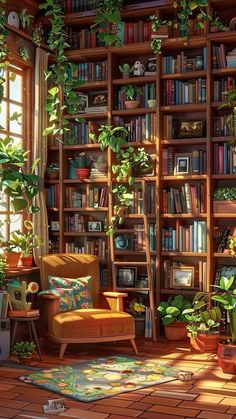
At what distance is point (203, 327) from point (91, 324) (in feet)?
3.73

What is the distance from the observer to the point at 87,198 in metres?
6.85

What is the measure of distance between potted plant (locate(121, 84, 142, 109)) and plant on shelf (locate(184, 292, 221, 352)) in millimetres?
2131

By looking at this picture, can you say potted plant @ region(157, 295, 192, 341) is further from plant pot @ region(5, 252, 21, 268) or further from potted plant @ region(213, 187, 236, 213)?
plant pot @ region(5, 252, 21, 268)

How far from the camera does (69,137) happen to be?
686 centimetres

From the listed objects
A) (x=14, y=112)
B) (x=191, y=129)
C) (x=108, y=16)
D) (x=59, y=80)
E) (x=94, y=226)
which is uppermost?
(x=108, y=16)

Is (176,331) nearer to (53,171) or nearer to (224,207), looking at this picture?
(224,207)

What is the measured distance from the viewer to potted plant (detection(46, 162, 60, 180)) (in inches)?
273

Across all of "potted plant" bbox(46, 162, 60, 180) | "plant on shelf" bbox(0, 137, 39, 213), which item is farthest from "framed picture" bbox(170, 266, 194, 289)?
"plant on shelf" bbox(0, 137, 39, 213)

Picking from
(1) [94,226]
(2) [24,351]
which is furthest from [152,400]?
(1) [94,226]

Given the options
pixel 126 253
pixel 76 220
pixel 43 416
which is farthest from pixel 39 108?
pixel 43 416

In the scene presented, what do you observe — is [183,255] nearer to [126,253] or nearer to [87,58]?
[126,253]

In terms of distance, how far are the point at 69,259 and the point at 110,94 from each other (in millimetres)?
1818

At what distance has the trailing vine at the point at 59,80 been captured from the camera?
6.48 m

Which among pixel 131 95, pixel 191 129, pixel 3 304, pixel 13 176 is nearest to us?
pixel 13 176
